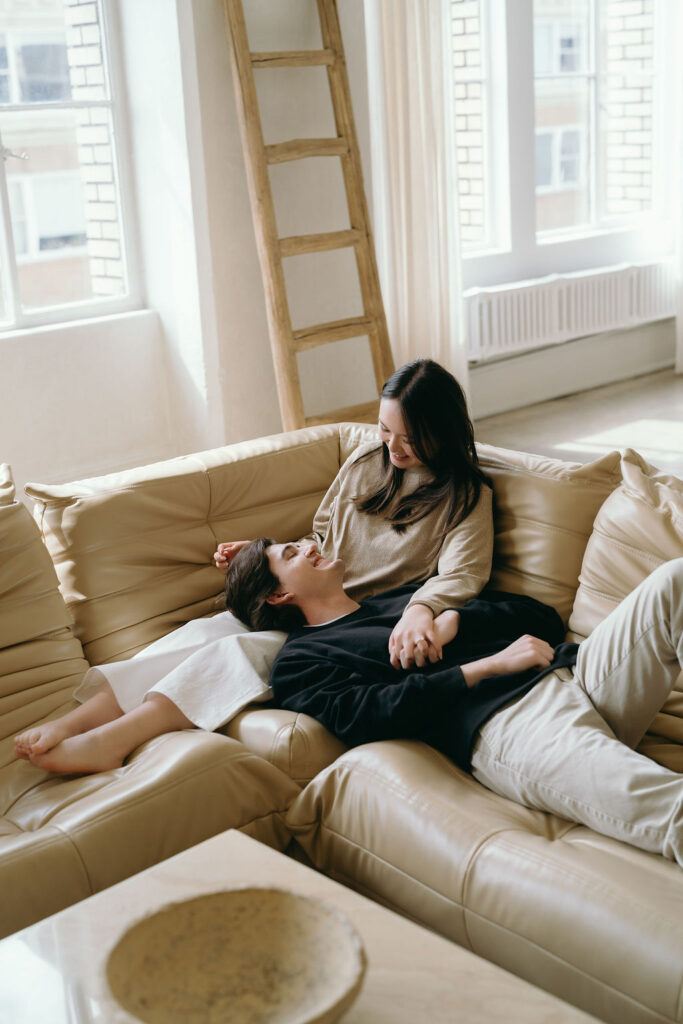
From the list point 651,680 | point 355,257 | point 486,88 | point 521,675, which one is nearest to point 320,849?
point 521,675

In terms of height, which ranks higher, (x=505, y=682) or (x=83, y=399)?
(x=83, y=399)

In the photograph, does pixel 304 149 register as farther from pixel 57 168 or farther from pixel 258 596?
pixel 258 596

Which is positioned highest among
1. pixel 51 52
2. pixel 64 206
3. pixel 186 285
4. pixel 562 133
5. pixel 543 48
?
pixel 543 48

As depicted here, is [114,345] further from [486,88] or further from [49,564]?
[486,88]

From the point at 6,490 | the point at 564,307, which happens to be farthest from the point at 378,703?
the point at 564,307

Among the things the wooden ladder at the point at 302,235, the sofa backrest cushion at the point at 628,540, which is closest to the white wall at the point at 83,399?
the wooden ladder at the point at 302,235

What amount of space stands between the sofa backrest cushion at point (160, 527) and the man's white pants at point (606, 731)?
34.3 inches

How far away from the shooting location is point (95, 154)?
167 inches

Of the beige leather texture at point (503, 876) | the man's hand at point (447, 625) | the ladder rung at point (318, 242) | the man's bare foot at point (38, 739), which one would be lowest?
the beige leather texture at point (503, 876)

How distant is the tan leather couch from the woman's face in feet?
0.65

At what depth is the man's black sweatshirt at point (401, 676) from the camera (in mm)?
1975

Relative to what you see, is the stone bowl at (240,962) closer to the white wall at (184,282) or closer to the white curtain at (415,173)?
the white wall at (184,282)

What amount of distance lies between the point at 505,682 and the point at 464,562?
0.36 m

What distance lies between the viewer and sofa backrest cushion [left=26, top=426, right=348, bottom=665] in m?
2.41
